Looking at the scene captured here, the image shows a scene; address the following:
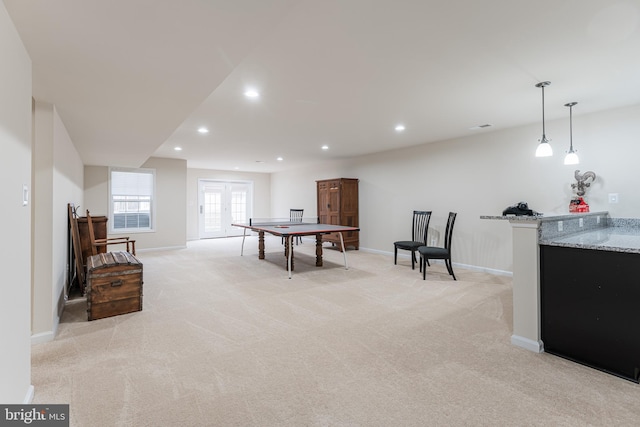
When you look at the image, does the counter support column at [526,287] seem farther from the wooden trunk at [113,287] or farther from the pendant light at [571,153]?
the wooden trunk at [113,287]

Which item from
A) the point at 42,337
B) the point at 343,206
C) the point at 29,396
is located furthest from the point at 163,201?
the point at 29,396

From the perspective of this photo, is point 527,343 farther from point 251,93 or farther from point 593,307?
point 251,93

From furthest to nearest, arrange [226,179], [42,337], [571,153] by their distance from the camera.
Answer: [226,179] < [571,153] < [42,337]

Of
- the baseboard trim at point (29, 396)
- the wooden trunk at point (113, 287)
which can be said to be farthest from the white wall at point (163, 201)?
the baseboard trim at point (29, 396)

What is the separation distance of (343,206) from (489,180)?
127 inches

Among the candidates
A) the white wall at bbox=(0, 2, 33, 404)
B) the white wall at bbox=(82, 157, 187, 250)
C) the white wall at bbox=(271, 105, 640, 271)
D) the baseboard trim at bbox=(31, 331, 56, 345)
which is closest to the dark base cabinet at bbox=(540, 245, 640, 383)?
the white wall at bbox=(271, 105, 640, 271)

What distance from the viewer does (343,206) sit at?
7.28 metres

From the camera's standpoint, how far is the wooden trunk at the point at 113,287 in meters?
3.12

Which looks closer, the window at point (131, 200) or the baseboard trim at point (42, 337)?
the baseboard trim at point (42, 337)

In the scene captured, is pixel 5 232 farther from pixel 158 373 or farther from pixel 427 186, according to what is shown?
pixel 427 186

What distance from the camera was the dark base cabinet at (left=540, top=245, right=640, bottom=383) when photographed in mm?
2039

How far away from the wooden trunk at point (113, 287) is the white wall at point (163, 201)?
14.7 ft

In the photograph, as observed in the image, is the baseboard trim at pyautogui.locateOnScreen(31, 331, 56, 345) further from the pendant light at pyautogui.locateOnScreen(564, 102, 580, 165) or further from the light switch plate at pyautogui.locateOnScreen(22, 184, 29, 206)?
the pendant light at pyautogui.locateOnScreen(564, 102, 580, 165)

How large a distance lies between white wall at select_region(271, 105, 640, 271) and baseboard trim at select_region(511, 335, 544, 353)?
2.59 m
